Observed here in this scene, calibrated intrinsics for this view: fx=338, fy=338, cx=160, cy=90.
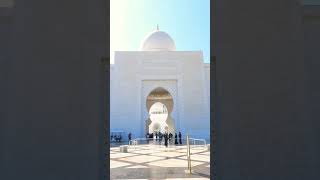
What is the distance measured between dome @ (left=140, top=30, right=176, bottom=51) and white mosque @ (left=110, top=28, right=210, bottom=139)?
1.90 m

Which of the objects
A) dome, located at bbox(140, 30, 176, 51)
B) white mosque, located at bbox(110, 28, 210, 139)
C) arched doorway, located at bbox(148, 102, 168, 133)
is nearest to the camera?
white mosque, located at bbox(110, 28, 210, 139)

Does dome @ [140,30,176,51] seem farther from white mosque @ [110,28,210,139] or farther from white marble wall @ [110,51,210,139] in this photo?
white marble wall @ [110,51,210,139]

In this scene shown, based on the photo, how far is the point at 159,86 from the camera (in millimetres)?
22828

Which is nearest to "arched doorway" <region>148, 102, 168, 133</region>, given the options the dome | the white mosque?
the dome

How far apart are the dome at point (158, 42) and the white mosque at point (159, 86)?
1.90m

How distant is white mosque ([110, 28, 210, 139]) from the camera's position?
72.5 feet

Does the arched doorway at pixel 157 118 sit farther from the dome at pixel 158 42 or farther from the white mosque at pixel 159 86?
the white mosque at pixel 159 86

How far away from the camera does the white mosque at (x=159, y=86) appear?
72.5 ft

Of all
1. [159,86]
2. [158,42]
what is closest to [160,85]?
Result: [159,86]
